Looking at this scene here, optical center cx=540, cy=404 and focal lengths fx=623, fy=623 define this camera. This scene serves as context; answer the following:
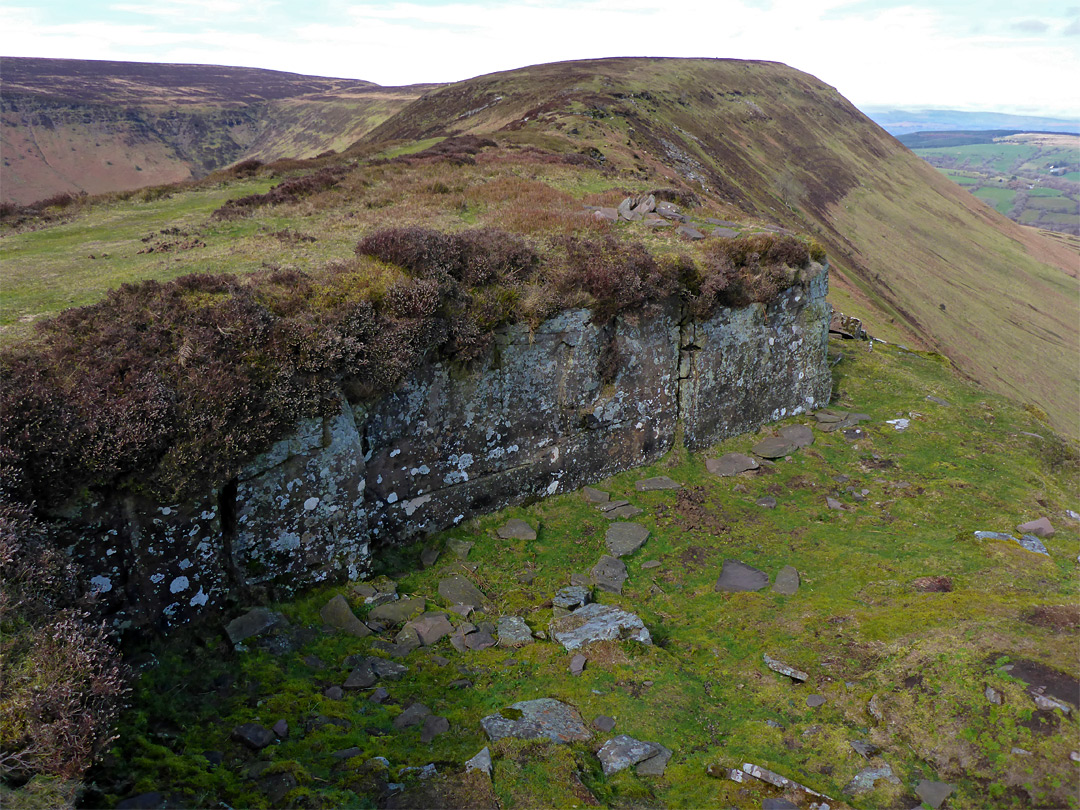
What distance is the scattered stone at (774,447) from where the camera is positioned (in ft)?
61.9

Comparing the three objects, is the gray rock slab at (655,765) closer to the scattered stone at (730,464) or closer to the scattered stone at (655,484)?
the scattered stone at (655,484)

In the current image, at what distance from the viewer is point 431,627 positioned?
1128cm

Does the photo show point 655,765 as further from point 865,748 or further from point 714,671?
point 865,748

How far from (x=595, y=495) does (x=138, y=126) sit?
157337 millimetres

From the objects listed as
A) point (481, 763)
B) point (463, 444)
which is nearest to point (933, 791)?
point (481, 763)

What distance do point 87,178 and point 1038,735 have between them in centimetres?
14306

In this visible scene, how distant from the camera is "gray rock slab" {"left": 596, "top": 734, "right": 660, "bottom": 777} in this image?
830cm

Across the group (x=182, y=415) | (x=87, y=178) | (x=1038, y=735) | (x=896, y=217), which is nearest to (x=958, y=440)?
(x=1038, y=735)

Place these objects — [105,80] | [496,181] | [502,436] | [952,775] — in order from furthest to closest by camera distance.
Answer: [105,80]
[496,181]
[502,436]
[952,775]

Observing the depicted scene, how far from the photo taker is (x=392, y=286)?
1345 centimetres

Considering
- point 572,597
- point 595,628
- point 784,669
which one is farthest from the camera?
point 572,597

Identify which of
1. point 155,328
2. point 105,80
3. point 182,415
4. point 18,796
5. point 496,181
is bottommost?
point 18,796

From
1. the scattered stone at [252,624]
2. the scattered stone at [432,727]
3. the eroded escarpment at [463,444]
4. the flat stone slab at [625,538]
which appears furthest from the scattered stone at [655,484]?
the scattered stone at [252,624]

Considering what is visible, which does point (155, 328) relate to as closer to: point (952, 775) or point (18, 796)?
point (18, 796)
